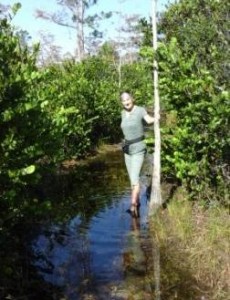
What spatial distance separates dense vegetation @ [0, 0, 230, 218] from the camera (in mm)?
5930

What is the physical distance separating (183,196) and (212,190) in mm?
984

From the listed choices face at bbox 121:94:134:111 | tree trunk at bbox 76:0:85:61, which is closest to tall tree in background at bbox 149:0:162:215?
face at bbox 121:94:134:111

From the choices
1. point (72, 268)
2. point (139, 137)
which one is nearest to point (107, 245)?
point (72, 268)

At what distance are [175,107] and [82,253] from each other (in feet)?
8.41

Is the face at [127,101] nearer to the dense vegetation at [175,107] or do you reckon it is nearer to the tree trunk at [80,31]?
the dense vegetation at [175,107]

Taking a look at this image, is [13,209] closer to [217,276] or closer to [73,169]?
[217,276]

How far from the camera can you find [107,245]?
852 centimetres

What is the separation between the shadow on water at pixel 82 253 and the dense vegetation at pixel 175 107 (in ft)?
2.06

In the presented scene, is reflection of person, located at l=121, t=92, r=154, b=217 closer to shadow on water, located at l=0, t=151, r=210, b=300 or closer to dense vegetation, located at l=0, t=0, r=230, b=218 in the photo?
dense vegetation, located at l=0, t=0, r=230, b=218

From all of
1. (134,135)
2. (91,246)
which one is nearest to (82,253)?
(91,246)

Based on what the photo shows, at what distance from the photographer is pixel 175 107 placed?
8805 mm

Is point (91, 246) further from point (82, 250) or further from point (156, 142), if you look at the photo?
point (156, 142)

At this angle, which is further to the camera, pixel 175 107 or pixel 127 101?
pixel 127 101

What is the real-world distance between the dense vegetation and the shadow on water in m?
0.63
